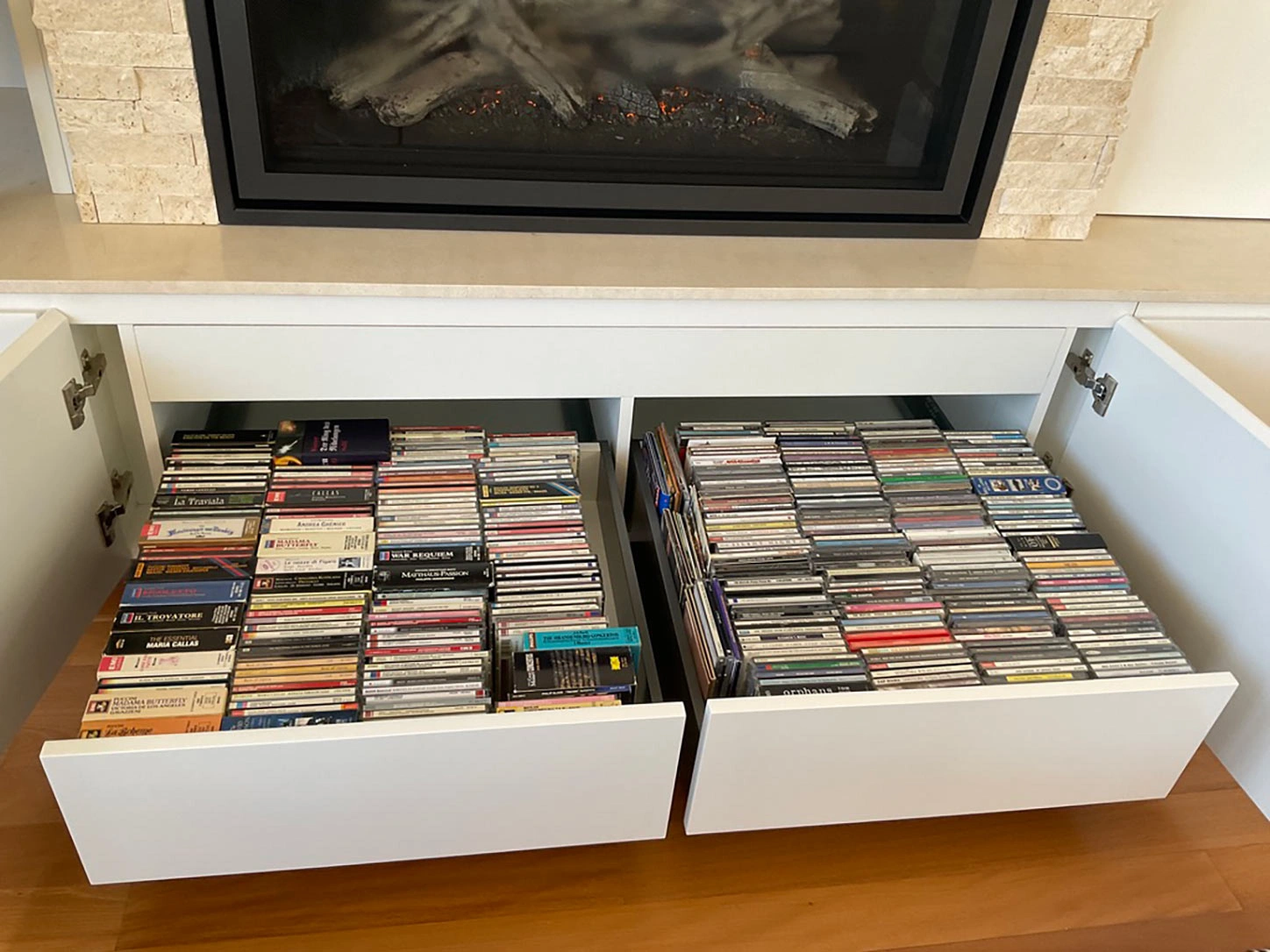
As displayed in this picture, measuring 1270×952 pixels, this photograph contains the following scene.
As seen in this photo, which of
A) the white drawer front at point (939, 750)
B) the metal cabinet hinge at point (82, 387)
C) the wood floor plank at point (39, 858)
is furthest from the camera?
the metal cabinet hinge at point (82, 387)

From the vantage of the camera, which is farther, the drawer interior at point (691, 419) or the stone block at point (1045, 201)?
the stone block at point (1045, 201)

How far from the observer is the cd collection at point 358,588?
1.02 meters

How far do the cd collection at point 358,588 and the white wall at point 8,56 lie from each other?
0.94 meters

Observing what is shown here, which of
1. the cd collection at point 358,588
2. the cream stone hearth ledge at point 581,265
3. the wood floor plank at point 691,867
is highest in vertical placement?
the cream stone hearth ledge at point 581,265

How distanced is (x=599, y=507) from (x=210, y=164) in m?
0.70

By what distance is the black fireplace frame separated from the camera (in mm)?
1290

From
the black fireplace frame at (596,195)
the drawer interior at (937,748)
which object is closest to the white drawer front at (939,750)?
the drawer interior at (937,748)

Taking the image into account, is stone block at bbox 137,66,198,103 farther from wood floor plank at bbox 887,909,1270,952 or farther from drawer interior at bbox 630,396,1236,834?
wood floor plank at bbox 887,909,1270,952

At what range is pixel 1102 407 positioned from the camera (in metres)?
1.45

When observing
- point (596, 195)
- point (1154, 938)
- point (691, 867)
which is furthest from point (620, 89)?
point (1154, 938)

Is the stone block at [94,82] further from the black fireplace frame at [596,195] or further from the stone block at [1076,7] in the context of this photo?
the stone block at [1076,7]

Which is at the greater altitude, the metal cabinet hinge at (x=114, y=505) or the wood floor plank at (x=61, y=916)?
the metal cabinet hinge at (x=114, y=505)

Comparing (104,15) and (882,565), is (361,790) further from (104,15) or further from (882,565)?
(104,15)

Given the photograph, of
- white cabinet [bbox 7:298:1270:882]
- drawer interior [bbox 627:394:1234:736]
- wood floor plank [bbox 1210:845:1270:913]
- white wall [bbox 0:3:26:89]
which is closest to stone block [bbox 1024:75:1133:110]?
white cabinet [bbox 7:298:1270:882]
